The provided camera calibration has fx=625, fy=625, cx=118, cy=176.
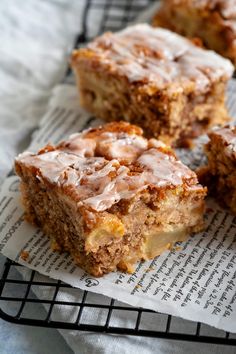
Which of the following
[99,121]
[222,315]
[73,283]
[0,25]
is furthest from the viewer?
[0,25]

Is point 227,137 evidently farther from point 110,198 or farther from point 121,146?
point 110,198

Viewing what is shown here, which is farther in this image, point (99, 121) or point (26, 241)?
point (99, 121)

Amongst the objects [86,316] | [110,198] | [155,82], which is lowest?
[86,316]

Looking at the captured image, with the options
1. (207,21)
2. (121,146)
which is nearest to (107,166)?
(121,146)

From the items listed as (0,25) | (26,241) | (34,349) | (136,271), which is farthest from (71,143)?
(0,25)

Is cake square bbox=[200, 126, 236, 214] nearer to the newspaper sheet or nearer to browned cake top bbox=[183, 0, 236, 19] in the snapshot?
the newspaper sheet

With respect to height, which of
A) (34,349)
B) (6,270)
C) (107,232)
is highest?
(107,232)

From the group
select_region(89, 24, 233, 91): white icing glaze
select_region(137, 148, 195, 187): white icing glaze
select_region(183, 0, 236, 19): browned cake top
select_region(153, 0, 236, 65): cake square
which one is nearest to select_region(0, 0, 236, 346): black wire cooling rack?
select_region(137, 148, 195, 187): white icing glaze

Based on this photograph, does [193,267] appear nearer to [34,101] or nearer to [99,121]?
[99,121]
